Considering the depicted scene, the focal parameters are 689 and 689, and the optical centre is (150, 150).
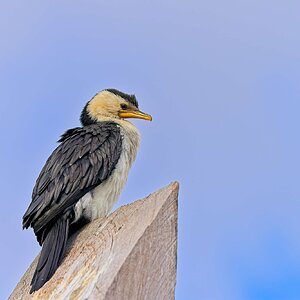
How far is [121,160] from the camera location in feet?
16.0

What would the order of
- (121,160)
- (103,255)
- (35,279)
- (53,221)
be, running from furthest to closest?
1. (121,160)
2. (53,221)
3. (35,279)
4. (103,255)

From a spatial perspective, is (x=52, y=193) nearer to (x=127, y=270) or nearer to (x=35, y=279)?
(x=35, y=279)

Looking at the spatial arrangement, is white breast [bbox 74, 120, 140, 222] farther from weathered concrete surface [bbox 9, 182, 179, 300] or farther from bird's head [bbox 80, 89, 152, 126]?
weathered concrete surface [bbox 9, 182, 179, 300]

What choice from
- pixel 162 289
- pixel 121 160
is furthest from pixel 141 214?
pixel 121 160

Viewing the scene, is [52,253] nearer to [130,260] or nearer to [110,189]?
[130,260]

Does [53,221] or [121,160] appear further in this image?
[121,160]

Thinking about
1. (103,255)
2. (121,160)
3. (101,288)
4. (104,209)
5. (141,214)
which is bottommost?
(101,288)

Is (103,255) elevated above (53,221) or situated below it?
below

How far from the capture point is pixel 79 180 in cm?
439

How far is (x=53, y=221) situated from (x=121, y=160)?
3.11ft

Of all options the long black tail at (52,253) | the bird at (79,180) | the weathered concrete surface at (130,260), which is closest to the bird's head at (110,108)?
the bird at (79,180)

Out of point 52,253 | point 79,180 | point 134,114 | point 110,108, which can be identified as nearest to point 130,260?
point 52,253

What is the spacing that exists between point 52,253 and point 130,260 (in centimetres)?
125

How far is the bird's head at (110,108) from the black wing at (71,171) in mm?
913
